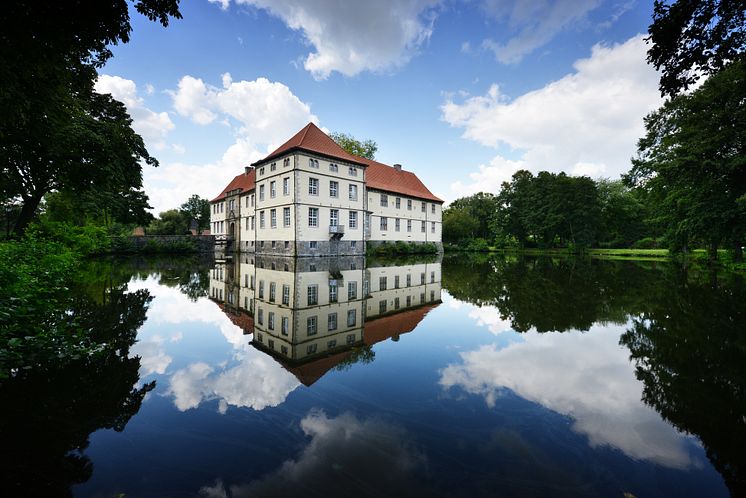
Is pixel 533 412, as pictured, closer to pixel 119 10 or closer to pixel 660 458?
pixel 660 458

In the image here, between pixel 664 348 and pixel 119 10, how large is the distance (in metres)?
9.66

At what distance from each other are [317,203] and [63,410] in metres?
26.1

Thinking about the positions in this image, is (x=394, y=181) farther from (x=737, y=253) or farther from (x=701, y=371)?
(x=701, y=371)

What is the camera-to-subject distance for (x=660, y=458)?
2492 millimetres

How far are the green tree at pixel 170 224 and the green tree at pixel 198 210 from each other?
6.59 ft

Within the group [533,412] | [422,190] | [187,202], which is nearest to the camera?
[533,412]

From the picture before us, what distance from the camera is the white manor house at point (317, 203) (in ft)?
90.5

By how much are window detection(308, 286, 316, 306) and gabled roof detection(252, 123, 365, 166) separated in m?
19.0

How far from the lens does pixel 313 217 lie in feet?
93.0

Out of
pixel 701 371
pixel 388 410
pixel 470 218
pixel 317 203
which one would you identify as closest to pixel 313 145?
pixel 317 203

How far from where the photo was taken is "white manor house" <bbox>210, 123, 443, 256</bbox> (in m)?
27.6

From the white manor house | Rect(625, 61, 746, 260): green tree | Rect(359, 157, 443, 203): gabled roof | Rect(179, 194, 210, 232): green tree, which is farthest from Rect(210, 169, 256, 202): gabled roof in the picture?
Rect(625, 61, 746, 260): green tree

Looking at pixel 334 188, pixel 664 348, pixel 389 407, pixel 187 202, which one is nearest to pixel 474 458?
pixel 389 407

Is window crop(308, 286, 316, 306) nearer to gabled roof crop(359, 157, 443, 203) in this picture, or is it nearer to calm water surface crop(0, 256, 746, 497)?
calm water surface crop(0, 256, 746, 497)
